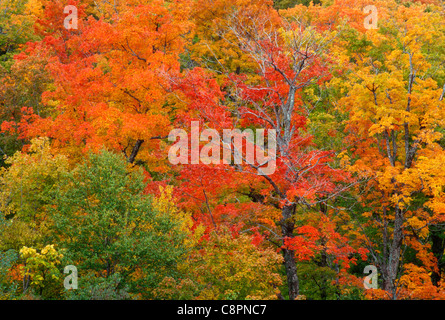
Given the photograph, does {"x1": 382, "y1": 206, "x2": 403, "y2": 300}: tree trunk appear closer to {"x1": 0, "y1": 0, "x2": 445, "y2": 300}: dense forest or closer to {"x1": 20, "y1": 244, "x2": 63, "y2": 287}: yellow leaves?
{"x1": 0, "y1": 0, "x2": 445, "y2": 300}: dense forest

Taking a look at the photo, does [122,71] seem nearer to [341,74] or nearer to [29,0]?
[341,74]

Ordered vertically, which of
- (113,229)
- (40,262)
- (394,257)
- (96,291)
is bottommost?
(394,257)

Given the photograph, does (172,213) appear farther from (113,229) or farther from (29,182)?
(29,182)

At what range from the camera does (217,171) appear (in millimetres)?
18375

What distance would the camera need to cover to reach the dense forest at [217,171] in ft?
50.4

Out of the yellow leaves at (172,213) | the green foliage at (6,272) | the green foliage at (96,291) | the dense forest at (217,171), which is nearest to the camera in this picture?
the green foliage at (96,291)

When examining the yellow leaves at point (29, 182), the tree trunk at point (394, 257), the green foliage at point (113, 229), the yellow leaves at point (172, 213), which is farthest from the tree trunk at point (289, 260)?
the yellow leaves at point (29, 182)

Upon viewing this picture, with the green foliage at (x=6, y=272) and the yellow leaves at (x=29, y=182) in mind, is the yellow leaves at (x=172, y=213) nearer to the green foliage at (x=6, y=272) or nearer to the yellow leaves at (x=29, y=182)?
the yellow leaves at (x=29, y=182)

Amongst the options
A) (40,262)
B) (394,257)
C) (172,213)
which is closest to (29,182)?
(40,262)

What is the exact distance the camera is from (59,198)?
1608cm

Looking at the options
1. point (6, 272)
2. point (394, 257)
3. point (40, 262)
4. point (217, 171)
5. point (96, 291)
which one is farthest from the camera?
point (394, 257)

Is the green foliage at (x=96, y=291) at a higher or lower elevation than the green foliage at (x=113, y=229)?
lower

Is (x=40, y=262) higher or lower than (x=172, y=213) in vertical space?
lower

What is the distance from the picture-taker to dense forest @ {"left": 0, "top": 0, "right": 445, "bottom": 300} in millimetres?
15375
